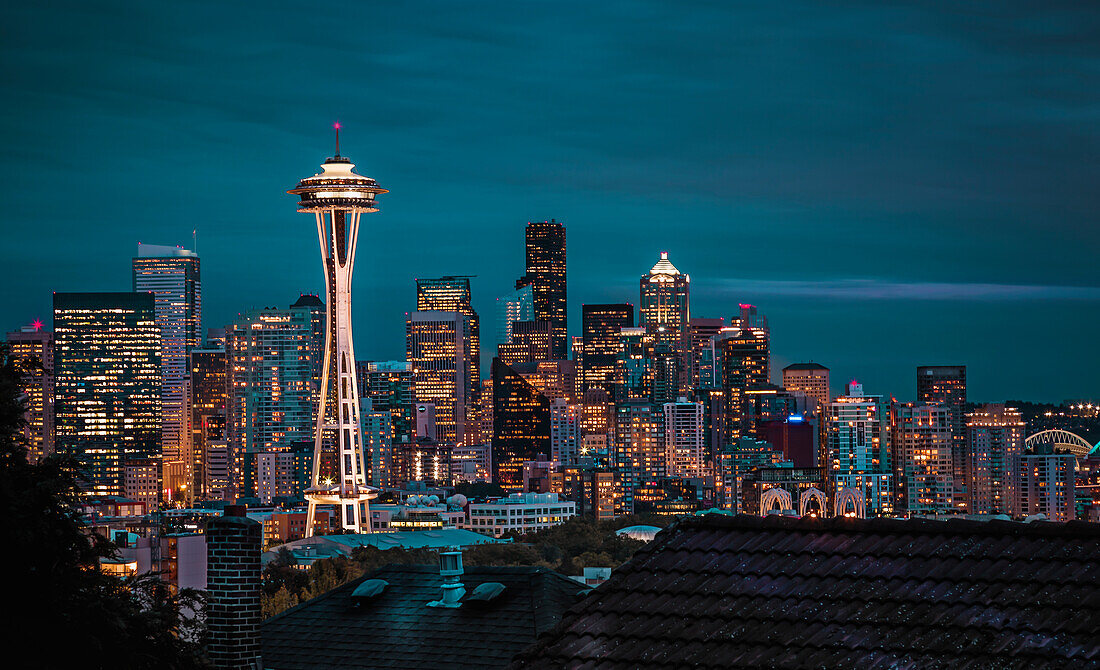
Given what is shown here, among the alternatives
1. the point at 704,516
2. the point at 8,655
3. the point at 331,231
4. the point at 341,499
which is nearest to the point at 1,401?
the point at 8,655

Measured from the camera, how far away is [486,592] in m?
22.5

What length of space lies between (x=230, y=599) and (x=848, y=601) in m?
8.72

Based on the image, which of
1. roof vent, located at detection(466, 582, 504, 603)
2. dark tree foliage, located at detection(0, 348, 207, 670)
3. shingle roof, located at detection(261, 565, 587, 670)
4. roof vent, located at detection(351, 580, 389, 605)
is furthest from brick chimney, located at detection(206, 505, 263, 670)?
roof vent, located at detection(351, 580, 389, 605)

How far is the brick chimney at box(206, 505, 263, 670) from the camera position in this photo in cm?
1811

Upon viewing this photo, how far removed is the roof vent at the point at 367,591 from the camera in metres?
23.2

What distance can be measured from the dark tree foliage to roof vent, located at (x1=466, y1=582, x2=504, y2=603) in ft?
20.5

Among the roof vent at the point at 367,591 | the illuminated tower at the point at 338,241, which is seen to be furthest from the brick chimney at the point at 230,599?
the illuminated tower at the point at 338,241

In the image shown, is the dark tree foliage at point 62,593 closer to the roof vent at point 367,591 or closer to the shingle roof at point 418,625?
the shingle roof at point 418,625

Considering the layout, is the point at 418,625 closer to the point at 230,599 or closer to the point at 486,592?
the point at 486,592

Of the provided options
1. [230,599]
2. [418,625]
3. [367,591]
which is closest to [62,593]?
[230,599]

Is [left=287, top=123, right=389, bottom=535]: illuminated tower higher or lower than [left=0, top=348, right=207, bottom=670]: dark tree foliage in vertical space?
higher

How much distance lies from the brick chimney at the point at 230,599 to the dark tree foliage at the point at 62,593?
1.40m

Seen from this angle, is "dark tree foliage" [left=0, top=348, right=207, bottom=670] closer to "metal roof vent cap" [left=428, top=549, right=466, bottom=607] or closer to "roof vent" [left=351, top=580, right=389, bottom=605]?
"metal roof vent cap" [left=428, top=549, right=466, bottom=607]

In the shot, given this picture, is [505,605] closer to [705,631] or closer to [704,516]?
[704,516]
